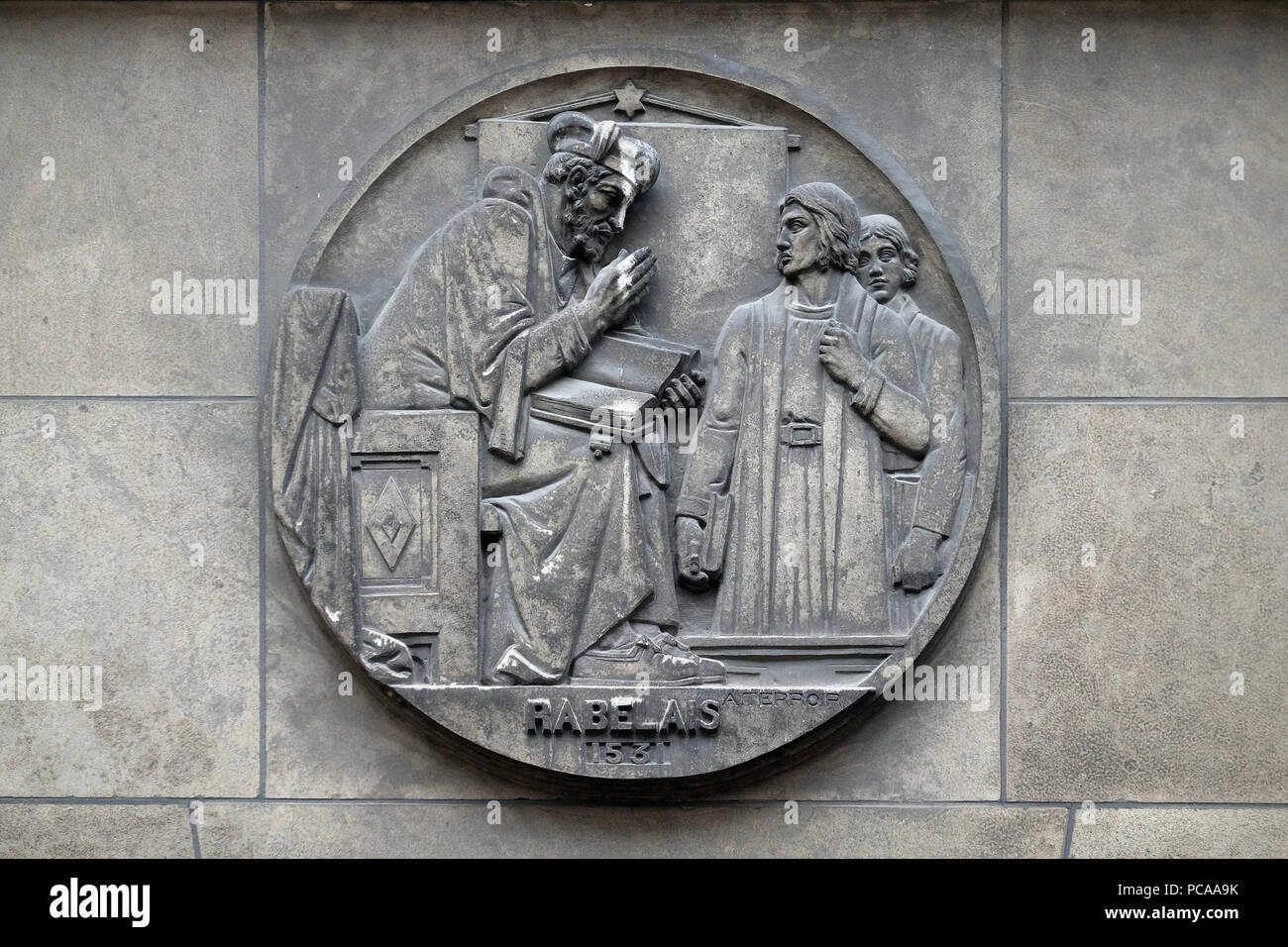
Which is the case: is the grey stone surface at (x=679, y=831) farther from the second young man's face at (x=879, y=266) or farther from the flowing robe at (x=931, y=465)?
the second young man's face at (x=879, y=266)

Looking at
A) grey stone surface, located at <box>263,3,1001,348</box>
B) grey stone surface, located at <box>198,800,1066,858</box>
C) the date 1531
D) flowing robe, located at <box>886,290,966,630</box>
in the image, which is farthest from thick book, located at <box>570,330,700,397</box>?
grey stone surface, located at <box>198,800,1066,858</box>

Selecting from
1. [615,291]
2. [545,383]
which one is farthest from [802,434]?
[545,383]

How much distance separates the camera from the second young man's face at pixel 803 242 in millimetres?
8320

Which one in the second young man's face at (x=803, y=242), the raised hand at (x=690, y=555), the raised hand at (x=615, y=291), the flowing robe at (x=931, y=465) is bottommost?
the raised hand at (x=690, y=555)

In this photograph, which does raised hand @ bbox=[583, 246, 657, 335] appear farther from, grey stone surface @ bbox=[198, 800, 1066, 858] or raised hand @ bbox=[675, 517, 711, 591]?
grey stone surface @ bbox=[198, 800, 1066, 858]

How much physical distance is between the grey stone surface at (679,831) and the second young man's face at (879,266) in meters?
2.44

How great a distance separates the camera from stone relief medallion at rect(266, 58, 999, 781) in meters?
8.15

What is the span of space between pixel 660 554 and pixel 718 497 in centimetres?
38

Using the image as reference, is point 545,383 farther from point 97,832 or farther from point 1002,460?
point 97,832

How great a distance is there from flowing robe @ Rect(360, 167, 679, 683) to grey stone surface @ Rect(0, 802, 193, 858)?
67.1 inches

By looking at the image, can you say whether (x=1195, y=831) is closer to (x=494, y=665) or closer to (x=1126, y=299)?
(x=1126, y=299)

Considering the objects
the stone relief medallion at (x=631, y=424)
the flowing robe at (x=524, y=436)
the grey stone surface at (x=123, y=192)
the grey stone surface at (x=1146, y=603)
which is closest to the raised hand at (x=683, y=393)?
the stone relief medallion at (x=631, y=424)

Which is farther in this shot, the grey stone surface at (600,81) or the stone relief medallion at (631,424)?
the grey stone surface at (600,81)

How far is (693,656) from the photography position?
8172mm
